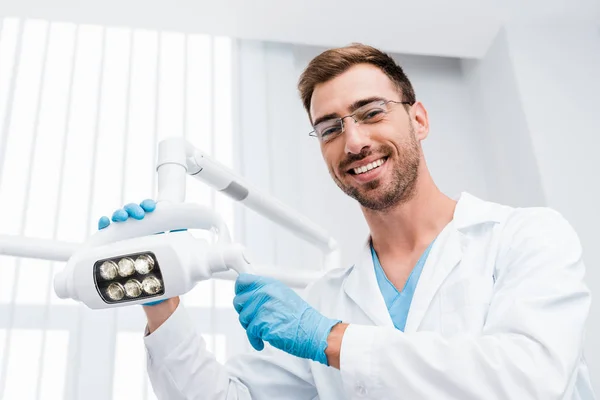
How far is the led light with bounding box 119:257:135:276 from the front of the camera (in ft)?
2.85

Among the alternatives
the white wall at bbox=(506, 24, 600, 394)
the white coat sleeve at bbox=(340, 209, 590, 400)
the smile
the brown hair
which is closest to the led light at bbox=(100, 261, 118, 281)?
the white coat sleeve at bbox=(340, 209, 590, 400)

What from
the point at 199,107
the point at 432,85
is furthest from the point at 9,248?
the point at 432,85

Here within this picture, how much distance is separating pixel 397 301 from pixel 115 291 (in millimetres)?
636

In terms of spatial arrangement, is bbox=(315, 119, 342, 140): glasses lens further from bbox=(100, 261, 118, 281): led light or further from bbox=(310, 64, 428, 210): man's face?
bbox=(100, 261, 118, 281): led light

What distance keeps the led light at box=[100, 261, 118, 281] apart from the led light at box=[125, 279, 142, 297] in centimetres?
3

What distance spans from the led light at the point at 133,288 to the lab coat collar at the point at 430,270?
538mm

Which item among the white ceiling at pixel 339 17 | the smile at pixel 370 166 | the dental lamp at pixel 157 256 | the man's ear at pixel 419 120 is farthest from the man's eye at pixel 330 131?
the white ceiling at pixel 339 17

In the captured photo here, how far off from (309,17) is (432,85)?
2.28 ft

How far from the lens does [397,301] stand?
50.1 inches

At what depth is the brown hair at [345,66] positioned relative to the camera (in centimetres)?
147

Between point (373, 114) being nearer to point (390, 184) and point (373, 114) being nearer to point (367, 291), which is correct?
point (390, 184)

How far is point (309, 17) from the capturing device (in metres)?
2.32

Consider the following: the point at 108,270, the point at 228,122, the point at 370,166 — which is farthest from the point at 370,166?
the point at 228,122

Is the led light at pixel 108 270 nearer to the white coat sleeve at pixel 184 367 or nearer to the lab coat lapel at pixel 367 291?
the white coat sleeve at pixel 184 367
